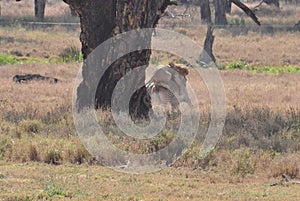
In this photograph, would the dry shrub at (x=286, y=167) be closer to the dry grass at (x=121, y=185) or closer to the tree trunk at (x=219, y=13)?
the dry grass at (x=121, y=185)

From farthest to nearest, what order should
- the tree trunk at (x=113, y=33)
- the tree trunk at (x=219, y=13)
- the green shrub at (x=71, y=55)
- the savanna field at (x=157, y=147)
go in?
the tree trunk at (x=219, y=13) → the green shrub at (x=71, y=55) → the tree trunk at (x=113, y=33) → the savanna field at (x=157, y=147)

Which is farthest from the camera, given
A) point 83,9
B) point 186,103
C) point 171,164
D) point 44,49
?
point 44,49

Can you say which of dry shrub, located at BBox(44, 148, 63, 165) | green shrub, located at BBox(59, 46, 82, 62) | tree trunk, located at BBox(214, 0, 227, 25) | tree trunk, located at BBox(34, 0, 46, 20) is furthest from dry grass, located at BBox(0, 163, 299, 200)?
tree trunk, located at BBox(34, 0, 46, 20)

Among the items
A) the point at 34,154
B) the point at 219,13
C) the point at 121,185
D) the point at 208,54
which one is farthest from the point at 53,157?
the point at 219,13

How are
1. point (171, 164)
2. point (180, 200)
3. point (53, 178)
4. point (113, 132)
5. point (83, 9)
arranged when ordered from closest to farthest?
point (180, 200) < point (53, 178) < point (171, 164) < point (113, 132) < point (83, 9)

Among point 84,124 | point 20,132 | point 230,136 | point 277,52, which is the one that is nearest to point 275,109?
point 230,136

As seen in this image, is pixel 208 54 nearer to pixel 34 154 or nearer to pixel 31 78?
pixel 31 78

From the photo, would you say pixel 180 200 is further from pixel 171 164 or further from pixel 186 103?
pixel 186 103

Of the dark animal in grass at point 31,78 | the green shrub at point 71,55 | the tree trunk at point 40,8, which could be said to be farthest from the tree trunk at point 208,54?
the tree trunk at point 40,8

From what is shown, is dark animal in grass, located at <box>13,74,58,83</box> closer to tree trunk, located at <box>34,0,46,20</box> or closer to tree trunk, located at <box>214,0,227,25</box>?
tree trunk, located at <box>34,0,46,20</box>

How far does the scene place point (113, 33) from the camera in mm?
14766

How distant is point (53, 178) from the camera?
9.32 m

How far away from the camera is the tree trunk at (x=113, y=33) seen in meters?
14.4

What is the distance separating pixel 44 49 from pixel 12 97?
13.3 meters
